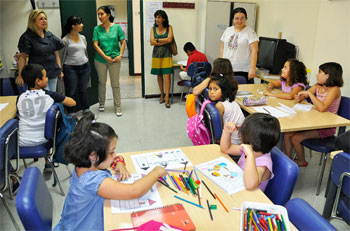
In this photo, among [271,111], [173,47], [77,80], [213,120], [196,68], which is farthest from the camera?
[173,47]

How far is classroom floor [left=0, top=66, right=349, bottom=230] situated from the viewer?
256 cm

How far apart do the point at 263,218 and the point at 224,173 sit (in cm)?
45

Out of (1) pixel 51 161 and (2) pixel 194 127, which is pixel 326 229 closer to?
(2) pixel 194 127

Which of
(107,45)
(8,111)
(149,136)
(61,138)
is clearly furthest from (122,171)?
(107,45)

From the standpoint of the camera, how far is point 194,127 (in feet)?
8.59

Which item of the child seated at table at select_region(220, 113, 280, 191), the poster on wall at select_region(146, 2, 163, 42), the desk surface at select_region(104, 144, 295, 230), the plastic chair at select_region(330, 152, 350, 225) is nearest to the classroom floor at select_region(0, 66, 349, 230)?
the plastic chair at select_region(330, 152, 350, 225)

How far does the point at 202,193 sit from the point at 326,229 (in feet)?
1.81

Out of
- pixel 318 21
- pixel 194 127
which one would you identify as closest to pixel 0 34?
pixel 194 127

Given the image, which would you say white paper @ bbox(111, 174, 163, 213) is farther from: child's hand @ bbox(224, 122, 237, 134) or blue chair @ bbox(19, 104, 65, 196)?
blue chair @ bbox(19, 104, 65, 196)

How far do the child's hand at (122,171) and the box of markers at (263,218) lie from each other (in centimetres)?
64

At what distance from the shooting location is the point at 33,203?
121 cm

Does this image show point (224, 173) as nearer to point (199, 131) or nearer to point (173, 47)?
point (199, 131)

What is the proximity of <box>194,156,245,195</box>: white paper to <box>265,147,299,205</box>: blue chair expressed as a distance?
0.20 m

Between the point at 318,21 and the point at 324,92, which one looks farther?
the point at 318,21
